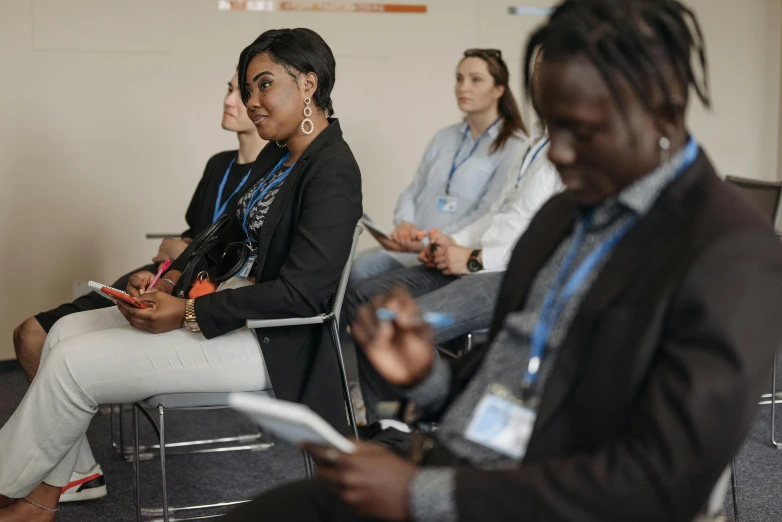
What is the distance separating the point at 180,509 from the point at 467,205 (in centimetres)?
177

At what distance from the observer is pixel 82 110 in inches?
189

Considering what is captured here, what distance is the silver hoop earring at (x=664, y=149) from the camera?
1.16 metres

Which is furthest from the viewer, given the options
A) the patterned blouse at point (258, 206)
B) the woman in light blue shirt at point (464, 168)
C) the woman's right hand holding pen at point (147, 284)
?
the woman in light blue shirt at point (464, 168)

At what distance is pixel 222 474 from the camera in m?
3.30

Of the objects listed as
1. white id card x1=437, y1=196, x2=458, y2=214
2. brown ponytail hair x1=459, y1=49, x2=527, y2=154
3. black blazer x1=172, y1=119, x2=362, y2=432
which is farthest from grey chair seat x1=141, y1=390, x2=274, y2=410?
brown ponytail hair x1=459, y1=49, x2=527, y2=154

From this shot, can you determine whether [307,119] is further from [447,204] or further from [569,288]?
[569,288]

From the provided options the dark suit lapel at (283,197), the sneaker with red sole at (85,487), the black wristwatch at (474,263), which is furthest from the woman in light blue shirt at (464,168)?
the sneaker with red sole at (85,487)

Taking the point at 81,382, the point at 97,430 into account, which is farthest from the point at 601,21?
the point at 97,430

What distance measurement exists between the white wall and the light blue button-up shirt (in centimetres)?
113

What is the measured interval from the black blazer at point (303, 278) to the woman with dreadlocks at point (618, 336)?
3.64 ft

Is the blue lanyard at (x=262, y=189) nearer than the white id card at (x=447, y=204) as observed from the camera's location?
Yes

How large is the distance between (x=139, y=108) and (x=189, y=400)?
291cm

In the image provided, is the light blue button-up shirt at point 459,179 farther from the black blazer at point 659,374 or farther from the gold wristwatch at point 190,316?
the black blazer at point 659,374

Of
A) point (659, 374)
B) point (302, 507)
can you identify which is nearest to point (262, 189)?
point (302, 507)
